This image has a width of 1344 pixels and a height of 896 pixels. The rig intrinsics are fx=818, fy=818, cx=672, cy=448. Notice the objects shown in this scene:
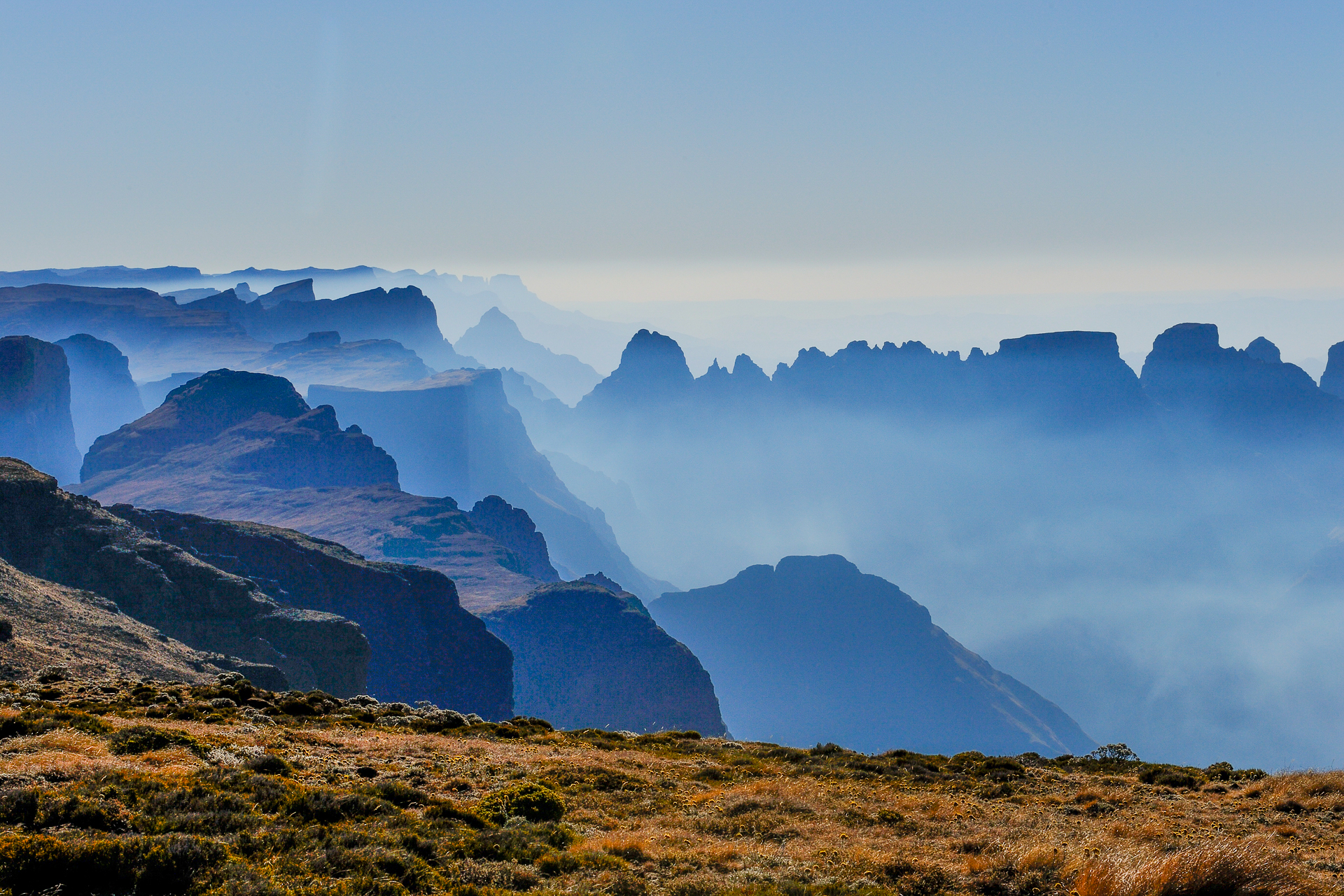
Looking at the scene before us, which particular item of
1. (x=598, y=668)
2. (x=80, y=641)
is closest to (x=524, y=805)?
(x=80, y=641)

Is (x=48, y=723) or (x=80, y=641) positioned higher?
(x=48, y=723)

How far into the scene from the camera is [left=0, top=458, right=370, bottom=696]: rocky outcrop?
86.5 m

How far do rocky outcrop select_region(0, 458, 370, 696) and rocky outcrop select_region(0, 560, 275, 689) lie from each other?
21218 mm

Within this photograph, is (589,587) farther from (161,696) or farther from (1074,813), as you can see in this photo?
(1074,813)

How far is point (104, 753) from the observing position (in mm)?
19125

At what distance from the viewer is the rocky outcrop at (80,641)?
46.9 metres

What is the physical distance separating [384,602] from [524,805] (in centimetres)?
13494

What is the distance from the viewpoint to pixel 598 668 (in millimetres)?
182000

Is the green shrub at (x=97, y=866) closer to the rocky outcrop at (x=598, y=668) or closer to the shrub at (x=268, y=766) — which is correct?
the shrub at (x=268, y=766)

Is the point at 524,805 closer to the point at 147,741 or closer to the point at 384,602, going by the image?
the point at 147,741

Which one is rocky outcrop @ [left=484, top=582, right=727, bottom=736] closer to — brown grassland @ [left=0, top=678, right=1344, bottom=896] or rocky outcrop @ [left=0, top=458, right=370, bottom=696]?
rocky outcrop @ [left=0, top=458, right=370, bottom=696]

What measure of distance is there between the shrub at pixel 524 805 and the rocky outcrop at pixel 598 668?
162 metres

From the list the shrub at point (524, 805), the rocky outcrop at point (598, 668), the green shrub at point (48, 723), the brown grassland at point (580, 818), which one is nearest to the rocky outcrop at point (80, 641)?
the brown grassland at point (580, 818)

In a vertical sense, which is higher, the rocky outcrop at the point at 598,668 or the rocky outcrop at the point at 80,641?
the rocky outcrop at the point at 80,641
